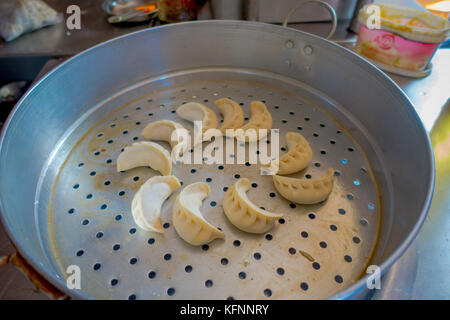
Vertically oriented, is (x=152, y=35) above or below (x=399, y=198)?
above

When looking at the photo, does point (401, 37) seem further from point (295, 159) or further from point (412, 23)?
point (295, 159)

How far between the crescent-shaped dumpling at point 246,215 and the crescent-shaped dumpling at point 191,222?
0.18 feet

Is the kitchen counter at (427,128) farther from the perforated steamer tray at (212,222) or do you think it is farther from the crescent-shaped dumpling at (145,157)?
the crescent-shaped dumpling at (145,157)

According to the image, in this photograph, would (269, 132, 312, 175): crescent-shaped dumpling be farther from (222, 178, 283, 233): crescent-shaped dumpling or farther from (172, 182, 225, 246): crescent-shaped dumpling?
(172, 182, 225, 246): crescent-shaped dumpling

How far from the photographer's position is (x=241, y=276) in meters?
0.66

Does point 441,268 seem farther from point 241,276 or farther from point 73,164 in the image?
point 73,164

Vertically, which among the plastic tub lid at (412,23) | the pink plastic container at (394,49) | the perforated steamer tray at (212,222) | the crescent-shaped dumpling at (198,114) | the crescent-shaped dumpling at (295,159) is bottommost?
the perforated steamer tray at (212,222)

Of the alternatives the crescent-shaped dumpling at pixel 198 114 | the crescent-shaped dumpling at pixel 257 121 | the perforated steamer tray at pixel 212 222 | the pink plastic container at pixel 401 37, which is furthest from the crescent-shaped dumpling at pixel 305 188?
the pink plastic container at pixel 401 37

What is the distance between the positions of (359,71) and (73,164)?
94 cm

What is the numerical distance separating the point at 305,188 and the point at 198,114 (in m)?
0.45

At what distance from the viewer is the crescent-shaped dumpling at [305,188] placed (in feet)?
2.52

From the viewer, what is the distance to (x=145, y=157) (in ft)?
2.85

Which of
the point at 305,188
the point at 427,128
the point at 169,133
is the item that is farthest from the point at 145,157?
the point at 427,128
